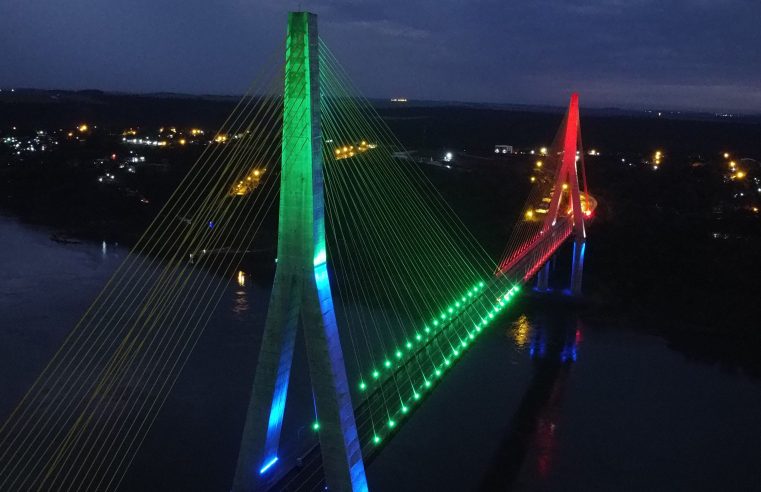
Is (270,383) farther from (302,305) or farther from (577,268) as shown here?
(577,268)

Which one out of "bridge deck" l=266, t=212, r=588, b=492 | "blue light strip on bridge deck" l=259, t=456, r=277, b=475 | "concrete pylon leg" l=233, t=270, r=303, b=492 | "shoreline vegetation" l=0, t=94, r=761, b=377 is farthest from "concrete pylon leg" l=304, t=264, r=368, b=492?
"shoreline vegetation" l=0, t=94, r=761, b=377

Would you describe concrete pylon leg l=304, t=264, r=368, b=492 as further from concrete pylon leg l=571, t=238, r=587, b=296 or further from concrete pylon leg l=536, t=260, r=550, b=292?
concrete pylon leg l=571, t=238, r=587, b=296

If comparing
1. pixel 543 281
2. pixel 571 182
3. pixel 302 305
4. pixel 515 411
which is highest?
pixel 571 182

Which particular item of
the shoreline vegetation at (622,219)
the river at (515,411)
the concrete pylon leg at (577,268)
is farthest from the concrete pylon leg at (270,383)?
the concrete pylon leg at (577,268)

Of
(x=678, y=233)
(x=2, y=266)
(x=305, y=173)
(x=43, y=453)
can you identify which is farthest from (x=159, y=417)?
(x=678, y=233)

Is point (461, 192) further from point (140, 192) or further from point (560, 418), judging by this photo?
point (560, 418)

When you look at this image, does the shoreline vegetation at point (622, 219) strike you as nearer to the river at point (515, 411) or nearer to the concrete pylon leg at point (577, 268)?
the concrete pylon leg at point (577, 268)

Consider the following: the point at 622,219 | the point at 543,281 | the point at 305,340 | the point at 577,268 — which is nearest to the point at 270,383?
the point at 305,340

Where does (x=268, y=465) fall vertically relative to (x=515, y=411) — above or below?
above

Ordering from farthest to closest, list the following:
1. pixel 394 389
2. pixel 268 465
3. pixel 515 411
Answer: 1. pixel 515 411
2. pixel 394 389
3. pixel 268 465
